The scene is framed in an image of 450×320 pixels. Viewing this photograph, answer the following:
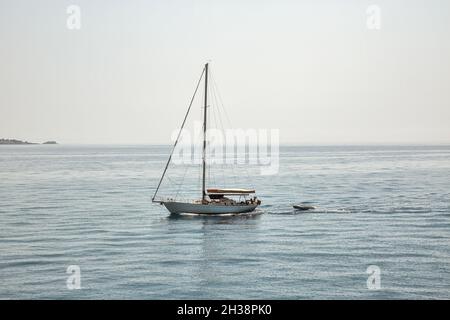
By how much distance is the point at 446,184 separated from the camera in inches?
4744

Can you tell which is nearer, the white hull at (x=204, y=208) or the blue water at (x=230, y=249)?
the blue water at (x=230, y=249)

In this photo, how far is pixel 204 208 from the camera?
2913 inches

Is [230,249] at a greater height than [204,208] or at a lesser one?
lesser

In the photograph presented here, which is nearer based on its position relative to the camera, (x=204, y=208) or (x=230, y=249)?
(x=230, y=249)

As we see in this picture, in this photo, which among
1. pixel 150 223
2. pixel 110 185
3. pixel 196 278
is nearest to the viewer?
pixel 196 278

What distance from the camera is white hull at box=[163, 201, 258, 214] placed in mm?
73875

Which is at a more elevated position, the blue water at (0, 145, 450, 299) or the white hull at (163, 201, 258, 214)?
the white hull at (163, 201, 258, 214)

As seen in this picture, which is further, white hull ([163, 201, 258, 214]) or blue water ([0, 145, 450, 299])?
white hull ([163, 201, 258, 214])

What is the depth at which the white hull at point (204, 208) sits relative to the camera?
242 feet

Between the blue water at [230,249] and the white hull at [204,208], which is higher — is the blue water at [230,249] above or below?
below
